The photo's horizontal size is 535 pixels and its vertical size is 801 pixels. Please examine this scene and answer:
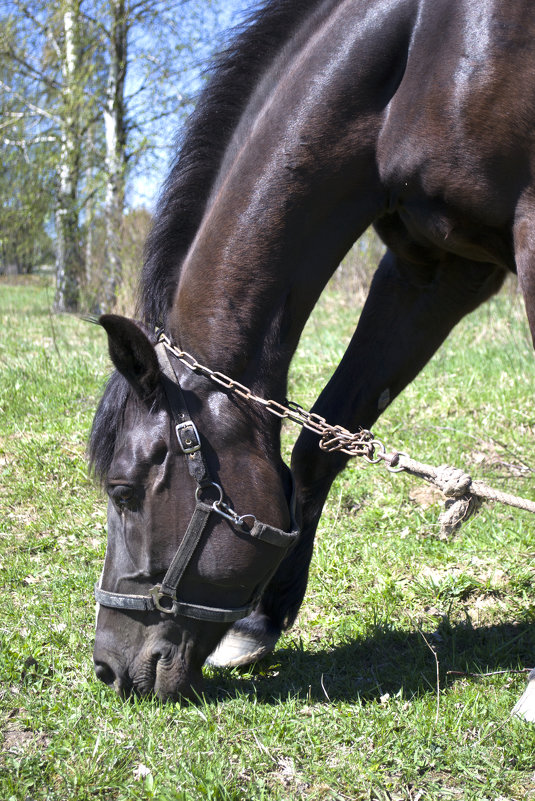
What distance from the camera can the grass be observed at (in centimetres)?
205

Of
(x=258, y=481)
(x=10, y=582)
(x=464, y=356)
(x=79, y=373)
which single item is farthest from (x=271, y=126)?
(x=464, y=356)

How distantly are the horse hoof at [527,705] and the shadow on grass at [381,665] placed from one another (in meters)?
0.29

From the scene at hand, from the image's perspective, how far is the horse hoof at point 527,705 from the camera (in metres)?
2.25

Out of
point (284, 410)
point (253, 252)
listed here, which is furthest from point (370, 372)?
point (253, 252)

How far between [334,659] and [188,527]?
931mm

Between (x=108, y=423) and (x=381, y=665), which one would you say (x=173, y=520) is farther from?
(x=381, y=665)

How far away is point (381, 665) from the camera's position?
106 inches

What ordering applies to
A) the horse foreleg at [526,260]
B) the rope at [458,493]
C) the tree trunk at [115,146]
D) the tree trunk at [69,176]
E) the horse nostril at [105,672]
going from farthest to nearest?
the tree trunk at [69,176] → the tree trunk at [115,146] → the rope at [458,493] → the horse nostril at [105,672] → the horse foreleg at [526,260]

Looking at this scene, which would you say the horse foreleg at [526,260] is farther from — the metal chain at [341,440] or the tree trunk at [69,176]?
the tree trunk at [69,176]

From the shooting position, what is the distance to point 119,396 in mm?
2287

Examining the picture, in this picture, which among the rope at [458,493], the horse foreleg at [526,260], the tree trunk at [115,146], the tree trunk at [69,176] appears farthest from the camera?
the tree trunk at [69,176]

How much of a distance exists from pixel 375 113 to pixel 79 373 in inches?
177

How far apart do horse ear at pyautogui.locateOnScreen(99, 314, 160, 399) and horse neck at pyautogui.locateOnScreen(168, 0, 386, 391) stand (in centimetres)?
17

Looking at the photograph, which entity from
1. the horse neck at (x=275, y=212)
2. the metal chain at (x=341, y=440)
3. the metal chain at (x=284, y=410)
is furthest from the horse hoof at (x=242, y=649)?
the horse neck at (x=275, y=212)
